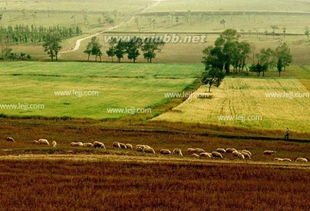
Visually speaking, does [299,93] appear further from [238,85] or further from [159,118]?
[159,118]

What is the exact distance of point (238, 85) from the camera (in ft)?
363

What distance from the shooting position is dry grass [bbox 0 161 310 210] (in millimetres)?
24375

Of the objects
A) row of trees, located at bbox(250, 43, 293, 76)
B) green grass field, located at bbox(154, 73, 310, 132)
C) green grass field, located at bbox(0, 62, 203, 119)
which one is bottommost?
green grass field, located at bbox(154, 73, 310, 132)

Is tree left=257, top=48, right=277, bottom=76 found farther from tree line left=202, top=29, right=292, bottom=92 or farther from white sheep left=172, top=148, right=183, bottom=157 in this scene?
white sheep left=172, top=148, right=183, bottom=157

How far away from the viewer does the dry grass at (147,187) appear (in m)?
24.4

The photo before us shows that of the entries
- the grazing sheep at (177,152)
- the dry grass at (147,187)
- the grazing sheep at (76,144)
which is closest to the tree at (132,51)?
the grazing sheep at (76,144)

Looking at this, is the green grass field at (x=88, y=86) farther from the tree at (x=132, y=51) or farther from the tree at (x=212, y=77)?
the tree at (x=132, y=51)

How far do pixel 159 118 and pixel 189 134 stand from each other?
446 inches

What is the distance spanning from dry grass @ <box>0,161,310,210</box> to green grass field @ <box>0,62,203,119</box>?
1345 inches

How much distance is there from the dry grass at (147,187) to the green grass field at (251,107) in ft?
100.0

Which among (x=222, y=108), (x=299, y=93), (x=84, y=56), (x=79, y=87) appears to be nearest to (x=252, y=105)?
(x=222, y=108)

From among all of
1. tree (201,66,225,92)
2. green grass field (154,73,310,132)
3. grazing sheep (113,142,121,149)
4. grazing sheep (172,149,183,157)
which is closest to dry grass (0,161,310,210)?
grazing sheep (172,149,183,157)

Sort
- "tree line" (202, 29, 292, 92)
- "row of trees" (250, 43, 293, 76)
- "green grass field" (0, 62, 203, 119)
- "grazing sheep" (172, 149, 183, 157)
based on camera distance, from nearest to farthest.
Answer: "grazing sheep" (172, 149, 183, 157)
"green grass field" (0, 62, 203, 119)
"tree line" (202, 29, 292, 92)
"row of trees" (250, 43, 293, 76)

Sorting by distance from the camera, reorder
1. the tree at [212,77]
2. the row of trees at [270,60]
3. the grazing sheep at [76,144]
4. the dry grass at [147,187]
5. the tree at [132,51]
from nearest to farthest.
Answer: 1. the dry grass at [147,187]
2. the grazing sheep at [76,144]
3. the tree at [212,77]
4. the row of trees at [270,60]
5. the tree at [132,51]
